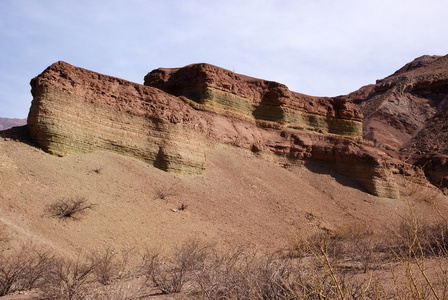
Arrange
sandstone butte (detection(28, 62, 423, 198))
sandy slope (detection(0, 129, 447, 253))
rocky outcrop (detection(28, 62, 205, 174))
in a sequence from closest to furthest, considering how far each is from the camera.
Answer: sandy slope (detection(0, 129, 447, 253)), rocky outcrop (detection(28, 62, 205, 174)), sandstone butte (detection(28, 62, 423, 198))

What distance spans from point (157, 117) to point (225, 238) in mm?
7499

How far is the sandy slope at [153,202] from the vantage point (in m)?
10.2

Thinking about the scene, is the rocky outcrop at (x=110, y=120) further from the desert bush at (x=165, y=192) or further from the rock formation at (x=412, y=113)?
the rock formation at (x=412, y=113)

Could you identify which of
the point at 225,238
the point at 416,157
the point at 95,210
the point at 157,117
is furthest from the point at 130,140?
the point at 416,157

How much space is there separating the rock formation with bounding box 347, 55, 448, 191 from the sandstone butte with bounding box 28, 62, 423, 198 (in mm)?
17087

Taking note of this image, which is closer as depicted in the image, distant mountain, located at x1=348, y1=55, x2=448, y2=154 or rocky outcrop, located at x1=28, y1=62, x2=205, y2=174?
rocky outcrop, located at x1=28, y1=62, x2=205, y2=174

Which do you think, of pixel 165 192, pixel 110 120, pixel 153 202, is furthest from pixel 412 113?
pixel 153 202

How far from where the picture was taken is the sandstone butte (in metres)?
14.4

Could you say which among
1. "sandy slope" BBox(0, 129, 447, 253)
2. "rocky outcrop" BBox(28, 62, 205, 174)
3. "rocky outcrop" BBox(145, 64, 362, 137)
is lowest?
"sandy slope" BBox(0, 129, 447, 253)

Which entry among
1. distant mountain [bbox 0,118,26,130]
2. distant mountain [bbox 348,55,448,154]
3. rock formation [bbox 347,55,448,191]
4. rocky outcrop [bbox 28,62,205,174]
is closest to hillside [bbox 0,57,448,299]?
rocky outcrop [bbox 28,62,205,174]

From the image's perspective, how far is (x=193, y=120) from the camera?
19.7 m

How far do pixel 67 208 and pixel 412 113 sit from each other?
196 feet

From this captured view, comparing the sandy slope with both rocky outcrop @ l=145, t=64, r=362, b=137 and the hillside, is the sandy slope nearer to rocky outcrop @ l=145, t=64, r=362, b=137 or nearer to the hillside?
the hillside

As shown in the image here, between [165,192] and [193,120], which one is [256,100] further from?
[165,192]
